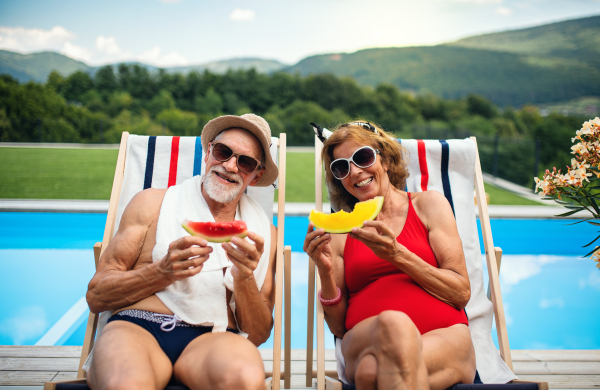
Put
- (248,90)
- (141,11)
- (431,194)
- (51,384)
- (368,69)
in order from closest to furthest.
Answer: (51,384), (431,194), (141,11), (248,90), (368,69)

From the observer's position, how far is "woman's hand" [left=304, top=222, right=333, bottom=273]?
221cm

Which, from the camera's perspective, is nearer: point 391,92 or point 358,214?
point 358,214

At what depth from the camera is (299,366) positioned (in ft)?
10.6

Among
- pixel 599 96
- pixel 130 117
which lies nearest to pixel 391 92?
pixel 599 96

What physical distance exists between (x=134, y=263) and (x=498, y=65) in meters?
76.3

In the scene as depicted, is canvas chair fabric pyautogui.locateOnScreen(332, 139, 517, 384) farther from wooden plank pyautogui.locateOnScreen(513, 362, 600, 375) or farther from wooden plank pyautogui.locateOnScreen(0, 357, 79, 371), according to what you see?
wooden plank pyautogui.locateOnScreen(0, 357, 79, 371)

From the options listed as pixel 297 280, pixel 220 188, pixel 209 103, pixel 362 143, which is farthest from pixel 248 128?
pixel 209 103

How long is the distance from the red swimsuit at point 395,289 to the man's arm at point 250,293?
0.51 metres

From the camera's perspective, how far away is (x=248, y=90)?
4547cm

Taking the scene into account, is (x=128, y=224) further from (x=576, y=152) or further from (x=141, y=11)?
(x=141, y=11)

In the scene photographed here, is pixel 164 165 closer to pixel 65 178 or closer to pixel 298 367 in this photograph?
pixel 298 367

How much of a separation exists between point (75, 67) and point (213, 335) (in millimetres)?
33793

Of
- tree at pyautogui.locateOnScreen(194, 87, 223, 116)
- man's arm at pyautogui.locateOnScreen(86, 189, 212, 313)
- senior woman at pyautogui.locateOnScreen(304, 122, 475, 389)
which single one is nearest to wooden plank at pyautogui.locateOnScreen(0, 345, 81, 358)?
man's arm at pyautogui.locateOnScreen(86, 189, 212, 313)

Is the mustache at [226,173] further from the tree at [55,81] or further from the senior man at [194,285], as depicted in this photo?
the tree at [55,81]
